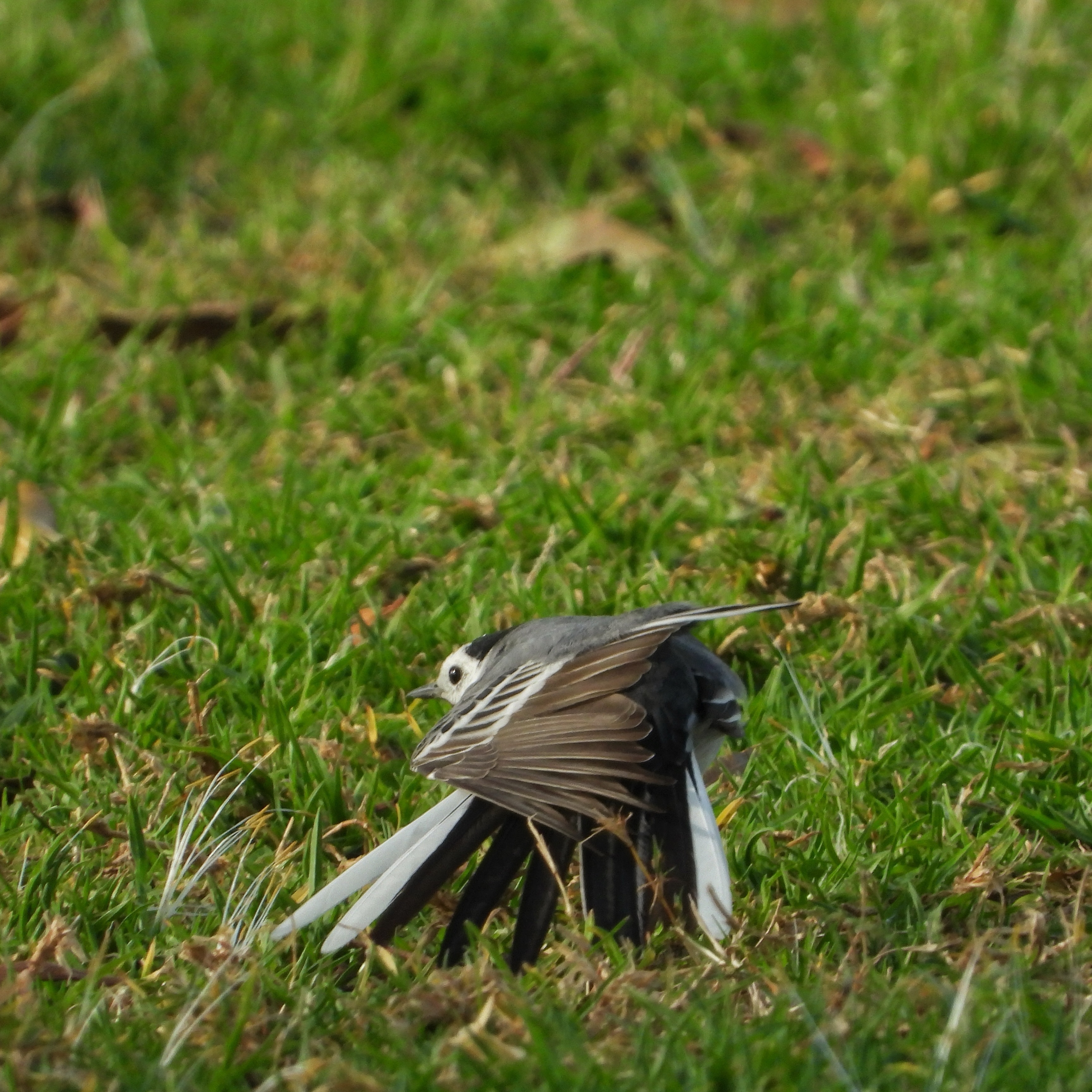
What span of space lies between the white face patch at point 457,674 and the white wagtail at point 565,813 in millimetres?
232

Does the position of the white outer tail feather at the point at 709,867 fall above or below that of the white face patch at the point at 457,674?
below

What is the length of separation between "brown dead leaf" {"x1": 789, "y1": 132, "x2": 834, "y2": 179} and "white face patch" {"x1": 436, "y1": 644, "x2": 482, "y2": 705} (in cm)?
339

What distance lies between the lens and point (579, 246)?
5938mm

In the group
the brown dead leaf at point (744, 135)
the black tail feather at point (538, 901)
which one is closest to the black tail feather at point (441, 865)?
the black tail feather at point (538, 901)

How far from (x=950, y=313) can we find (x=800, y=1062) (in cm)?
340

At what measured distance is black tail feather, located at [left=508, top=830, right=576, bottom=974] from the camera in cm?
279

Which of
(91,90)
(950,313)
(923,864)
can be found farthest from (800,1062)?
(91,90)

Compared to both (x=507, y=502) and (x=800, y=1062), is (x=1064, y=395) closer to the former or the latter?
(x=507, y=502)

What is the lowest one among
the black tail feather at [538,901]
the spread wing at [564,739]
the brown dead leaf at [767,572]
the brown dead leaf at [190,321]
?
the brown dead leaf at [767,572]

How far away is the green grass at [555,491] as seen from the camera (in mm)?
2666

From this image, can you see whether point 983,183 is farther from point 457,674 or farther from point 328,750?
point 328,750

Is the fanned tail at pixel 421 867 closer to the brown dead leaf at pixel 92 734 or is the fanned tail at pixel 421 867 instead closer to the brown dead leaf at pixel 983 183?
the brown dead leaf at pixel 92 734

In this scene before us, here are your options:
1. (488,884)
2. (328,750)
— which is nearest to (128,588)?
(328,750)

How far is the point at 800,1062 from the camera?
245 centimetres
